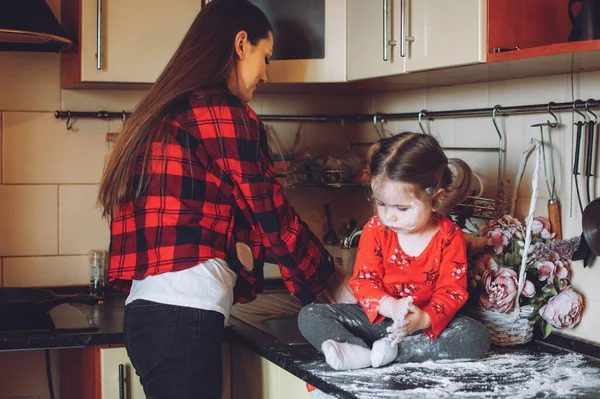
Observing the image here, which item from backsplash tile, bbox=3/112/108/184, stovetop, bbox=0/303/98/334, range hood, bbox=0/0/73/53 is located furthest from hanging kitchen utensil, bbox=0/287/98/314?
range hood, bbox=0/0/73/53

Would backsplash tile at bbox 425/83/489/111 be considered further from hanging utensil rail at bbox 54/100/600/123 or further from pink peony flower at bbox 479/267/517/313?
pink peony flower at bbox 479/267/517/313

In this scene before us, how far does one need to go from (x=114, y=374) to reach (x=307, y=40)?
3.01 ft

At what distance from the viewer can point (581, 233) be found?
5.86 ft

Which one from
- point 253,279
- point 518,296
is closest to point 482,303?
point 518,296

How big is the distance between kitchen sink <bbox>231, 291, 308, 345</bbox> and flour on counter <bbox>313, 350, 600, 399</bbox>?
1.06 feet

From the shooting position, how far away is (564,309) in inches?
70.2

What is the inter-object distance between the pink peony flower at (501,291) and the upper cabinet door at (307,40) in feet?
2.13

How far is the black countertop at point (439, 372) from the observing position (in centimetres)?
148

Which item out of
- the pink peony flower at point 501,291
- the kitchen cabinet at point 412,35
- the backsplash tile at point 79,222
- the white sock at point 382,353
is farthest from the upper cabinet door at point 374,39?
the backsplash tile at point 79,222

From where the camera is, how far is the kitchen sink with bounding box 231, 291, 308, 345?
6.52 feet

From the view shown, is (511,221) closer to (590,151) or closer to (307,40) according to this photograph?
(590,151)

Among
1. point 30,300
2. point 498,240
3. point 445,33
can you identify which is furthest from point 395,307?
point 30,300

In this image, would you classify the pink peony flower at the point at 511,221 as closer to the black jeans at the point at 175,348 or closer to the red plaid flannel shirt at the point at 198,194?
the red plaid flannel shirt at the point at 198,194

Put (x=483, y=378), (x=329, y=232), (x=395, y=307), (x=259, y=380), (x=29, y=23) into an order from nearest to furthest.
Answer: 1. (x=483, y=378)
2. (x=395, y=307)
3. (x=259, y=380)
4. (x=29, y=23)
5. (x=329, y=232)
